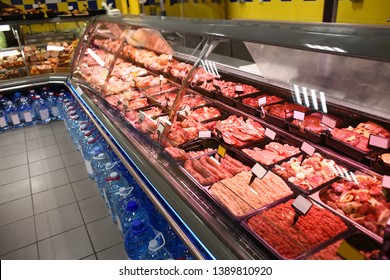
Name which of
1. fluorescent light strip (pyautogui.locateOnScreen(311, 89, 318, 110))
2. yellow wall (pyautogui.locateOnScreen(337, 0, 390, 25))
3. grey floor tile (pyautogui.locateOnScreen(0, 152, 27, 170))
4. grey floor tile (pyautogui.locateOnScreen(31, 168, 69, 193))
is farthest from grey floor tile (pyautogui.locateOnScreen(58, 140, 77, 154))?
yellow wall (pyautogui.locateOnScreen(337, 0, 390, 25))

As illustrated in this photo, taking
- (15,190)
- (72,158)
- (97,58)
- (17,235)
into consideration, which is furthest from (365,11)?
(15,190)

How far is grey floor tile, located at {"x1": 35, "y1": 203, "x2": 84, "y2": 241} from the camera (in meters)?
3.62

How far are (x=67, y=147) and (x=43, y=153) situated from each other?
405mm

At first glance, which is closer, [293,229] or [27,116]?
[293,229]

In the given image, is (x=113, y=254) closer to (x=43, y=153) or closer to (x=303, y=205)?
(x=303, y=205)

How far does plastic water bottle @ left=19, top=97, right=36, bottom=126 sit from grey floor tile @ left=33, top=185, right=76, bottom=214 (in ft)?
9.78

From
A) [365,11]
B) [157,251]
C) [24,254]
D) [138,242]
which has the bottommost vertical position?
[24,254]

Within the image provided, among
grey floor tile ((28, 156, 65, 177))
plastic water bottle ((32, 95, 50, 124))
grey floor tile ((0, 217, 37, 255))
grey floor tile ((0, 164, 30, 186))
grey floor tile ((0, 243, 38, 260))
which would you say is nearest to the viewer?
grey floor tile ((0, 243, 38, 260))

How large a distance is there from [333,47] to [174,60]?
3.27 m

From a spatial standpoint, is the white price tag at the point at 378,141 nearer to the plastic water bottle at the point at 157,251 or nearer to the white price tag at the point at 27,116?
the plastic water bottle at the point at 157,251

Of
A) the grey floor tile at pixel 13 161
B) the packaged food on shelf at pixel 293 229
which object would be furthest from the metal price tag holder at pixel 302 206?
the grey floor tile at pixel 13 161

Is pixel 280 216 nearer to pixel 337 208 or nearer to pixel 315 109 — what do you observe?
pixel 337 208

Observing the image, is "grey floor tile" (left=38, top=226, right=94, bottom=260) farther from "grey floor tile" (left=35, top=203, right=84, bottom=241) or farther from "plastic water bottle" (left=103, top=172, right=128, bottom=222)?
"plastic water bottle" (left=103, top=172, right=128, bottom=222)

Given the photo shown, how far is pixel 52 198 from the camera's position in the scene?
4.22 metres
